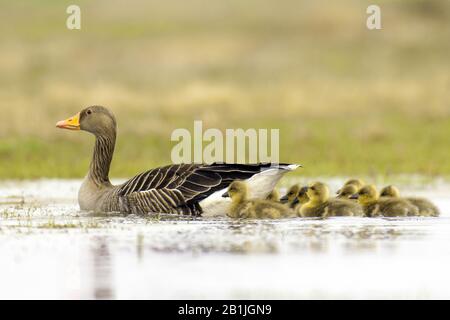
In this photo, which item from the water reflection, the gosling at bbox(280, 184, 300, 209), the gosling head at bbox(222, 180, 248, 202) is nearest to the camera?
the water reflection

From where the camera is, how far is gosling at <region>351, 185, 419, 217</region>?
44.1ft

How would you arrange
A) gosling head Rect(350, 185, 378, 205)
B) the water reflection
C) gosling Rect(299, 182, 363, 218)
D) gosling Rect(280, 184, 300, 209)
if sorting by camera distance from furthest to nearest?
gosling Rect(280, 184, 300, 209) → gosling head Rect(350, 185, 378, 205) → gosling Rect(299, 182, 363, 218) → the water reflection

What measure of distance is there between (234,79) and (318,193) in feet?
76.5

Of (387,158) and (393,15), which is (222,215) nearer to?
(387,158)

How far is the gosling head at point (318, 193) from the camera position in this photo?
1363 centimetres

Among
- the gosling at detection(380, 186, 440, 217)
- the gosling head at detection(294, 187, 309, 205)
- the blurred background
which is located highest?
the blurred background

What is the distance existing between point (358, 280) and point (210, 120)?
1609 cm

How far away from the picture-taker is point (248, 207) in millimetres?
13281

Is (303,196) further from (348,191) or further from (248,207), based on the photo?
(248,207)

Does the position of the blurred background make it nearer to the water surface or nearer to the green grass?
the green grass

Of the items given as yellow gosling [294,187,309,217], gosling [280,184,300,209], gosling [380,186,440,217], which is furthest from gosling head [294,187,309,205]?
gosling [380,186,440,217]

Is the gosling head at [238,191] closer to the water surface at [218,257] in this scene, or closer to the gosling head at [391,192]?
the water surface at [218,257]

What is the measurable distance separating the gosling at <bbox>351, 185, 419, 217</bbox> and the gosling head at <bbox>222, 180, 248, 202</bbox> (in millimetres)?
1541

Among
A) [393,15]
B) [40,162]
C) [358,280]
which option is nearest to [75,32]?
[393,15]
